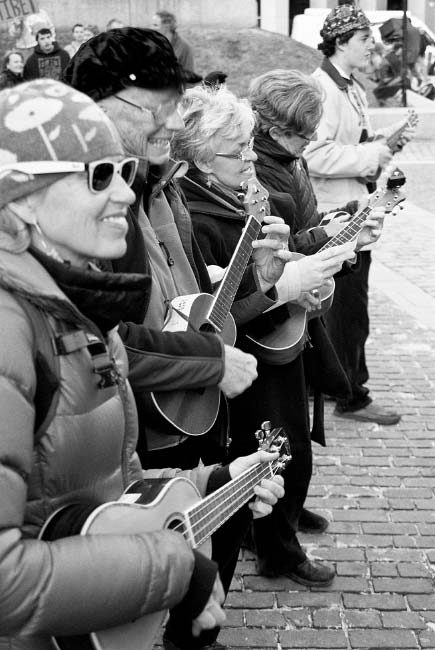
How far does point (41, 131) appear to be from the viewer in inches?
78.0

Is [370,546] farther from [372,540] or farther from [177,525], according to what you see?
[177,525]

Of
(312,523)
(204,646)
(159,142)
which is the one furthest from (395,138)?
(204,646)

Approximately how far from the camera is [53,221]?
2.03 metres

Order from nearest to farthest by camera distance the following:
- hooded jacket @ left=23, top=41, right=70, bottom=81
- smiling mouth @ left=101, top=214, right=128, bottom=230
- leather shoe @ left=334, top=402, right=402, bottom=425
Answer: smiling mouth @ left=101, top=214, right=128, bottom=230 → leather shoe @ left=334, top=402, right=402, bottom=425 → hooded jacket @ left=23, top=41, right=70, bottom=81

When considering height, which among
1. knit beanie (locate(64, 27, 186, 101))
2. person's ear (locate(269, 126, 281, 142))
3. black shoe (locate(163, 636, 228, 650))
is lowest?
black shoe (locate(163, 636, 228, 650))

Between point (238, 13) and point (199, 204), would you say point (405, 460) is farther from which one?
point (238, 13)

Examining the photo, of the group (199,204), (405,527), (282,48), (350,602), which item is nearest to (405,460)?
(405,527)

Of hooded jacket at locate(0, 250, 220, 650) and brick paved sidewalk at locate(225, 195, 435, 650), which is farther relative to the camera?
brick paved sidewalk at locate(225, 195, 435, 650)

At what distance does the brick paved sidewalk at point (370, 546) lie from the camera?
154 inches

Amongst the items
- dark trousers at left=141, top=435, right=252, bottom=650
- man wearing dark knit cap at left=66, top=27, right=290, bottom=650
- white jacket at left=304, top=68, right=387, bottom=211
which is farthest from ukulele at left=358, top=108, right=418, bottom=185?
dark trousers at left=141, top=435, right=252, bottom=650

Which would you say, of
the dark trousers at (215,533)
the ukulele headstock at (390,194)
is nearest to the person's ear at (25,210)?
the dark trousers at (215,533)

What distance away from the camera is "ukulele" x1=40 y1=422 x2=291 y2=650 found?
1940mm

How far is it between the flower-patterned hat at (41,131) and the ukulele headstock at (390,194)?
2.86 metres

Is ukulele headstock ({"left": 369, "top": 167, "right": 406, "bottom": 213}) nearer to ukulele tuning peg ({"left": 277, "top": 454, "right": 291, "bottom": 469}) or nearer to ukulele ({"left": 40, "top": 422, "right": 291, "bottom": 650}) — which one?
ukulele tuning peg ({"left": 277, "top": 454, "right": 291, "bottom": 469})
